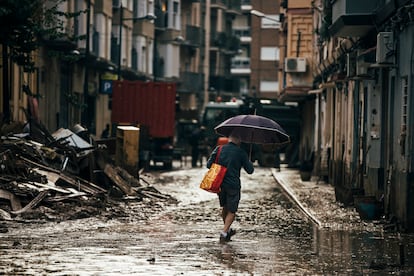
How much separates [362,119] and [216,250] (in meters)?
13.3

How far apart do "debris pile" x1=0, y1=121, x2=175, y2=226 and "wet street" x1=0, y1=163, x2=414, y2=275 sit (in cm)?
69

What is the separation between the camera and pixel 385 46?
2120 cm

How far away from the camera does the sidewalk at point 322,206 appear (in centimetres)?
2016

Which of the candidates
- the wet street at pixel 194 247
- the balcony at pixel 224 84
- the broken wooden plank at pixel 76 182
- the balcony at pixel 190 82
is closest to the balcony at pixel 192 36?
the balcony at pixel 190 82

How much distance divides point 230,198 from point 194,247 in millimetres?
1786

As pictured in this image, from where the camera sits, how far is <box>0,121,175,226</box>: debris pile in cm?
1997

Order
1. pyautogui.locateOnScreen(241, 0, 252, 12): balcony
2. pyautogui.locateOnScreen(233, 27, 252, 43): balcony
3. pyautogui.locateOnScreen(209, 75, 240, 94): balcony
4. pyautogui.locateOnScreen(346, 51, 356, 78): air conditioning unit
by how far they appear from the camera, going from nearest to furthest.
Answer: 1. pyautogui.locateOnScreen(346, 51, 356, 78): air conditioning unit
2. pyautogui.locateOnScreen(209, 75, 240, 94): balcony
3. pyautogui.locateOnScreen(241, 0, 252, 12): balcony
4. pyautogui.locateOnScreen(233, 27, 252, 43): balcony

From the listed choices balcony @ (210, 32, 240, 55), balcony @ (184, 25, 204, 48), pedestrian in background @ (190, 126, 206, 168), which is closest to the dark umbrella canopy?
pedestrian in background @ (190, 126, 206, 168)

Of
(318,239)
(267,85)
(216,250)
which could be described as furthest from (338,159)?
(267,85)

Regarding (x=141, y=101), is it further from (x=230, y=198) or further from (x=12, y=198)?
(x=230, y=198)

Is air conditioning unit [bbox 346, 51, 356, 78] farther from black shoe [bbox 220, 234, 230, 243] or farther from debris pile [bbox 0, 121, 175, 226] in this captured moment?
black shoe [bbox 220, 234, 230, 243]

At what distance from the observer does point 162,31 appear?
261 feet

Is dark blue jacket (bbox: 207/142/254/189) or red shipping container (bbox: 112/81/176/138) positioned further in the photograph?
red shipping container (bbox: 112/81/176/138)

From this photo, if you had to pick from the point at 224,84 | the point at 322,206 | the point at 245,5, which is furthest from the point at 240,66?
the point at 322,206
